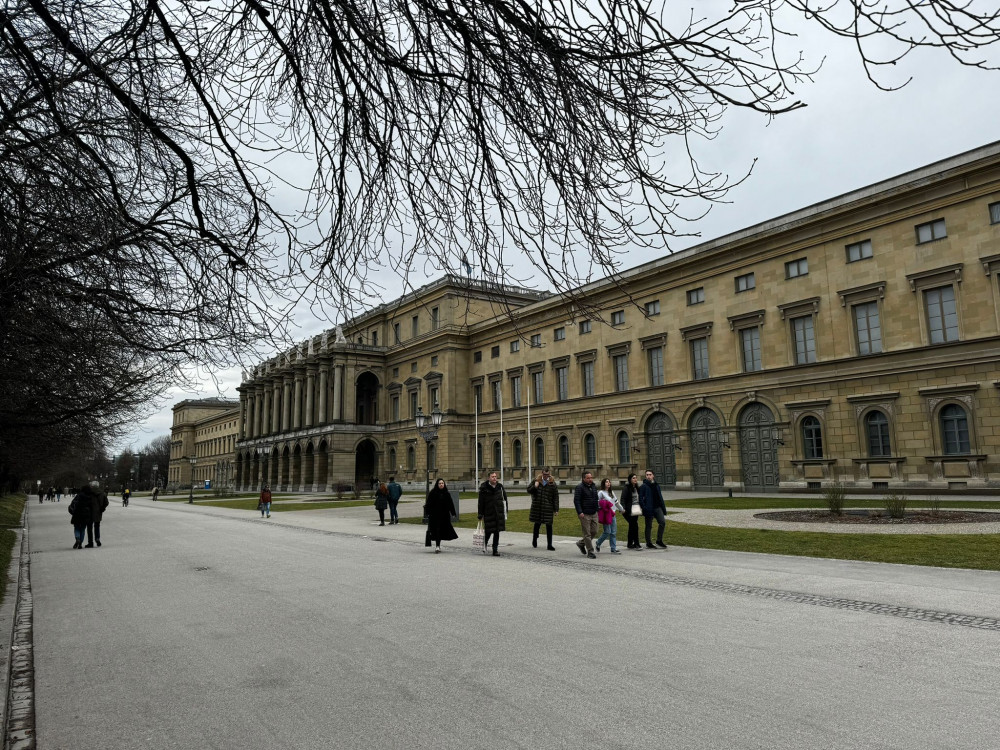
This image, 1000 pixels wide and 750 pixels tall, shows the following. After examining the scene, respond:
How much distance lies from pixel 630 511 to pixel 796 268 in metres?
28.0

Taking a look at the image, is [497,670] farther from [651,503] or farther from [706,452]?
[706,452]

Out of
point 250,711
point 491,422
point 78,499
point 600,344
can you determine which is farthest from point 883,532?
point 491,422

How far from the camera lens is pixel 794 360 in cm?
3866

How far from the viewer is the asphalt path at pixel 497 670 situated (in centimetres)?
460

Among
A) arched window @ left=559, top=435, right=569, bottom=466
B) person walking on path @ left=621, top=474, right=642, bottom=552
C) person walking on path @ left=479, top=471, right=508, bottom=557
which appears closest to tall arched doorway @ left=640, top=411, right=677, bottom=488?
arched window @ left=559, top=435, right=569, bottom=466

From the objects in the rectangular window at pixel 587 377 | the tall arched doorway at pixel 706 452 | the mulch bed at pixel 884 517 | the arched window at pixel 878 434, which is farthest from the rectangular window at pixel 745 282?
the mulch bed at pixel 884 517

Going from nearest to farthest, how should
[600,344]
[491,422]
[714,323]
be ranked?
[714,323]
[600,344]
[491,422]

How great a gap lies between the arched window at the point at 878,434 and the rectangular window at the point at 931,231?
28.2ft

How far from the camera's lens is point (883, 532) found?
1705 cm

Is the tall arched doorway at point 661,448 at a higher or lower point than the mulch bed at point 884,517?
higher

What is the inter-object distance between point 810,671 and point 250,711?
14.8 ft

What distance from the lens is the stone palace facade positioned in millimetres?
31391

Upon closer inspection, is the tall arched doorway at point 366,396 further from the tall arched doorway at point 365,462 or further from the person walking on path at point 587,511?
the person walking on path at point 587,511

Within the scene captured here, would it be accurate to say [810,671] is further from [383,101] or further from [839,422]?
[839,422]
